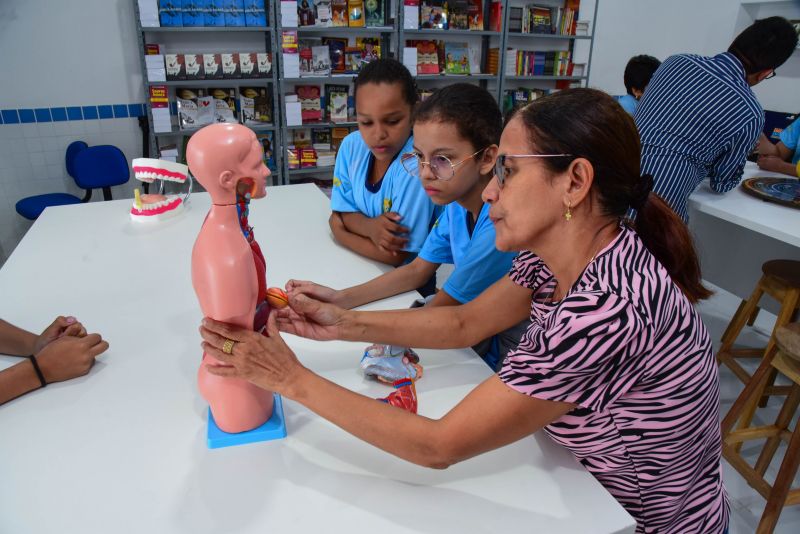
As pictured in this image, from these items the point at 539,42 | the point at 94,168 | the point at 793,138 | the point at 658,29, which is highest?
the point at 658,29

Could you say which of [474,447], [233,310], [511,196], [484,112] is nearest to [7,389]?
[233,310]

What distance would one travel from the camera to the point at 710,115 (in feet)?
7.41

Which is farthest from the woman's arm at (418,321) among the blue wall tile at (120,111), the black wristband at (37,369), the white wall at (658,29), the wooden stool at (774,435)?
the white wall at (658,29)

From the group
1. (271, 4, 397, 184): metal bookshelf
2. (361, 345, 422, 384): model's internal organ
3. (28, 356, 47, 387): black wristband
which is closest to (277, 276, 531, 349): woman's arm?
(361, 345, 422, 384): model's internal organ

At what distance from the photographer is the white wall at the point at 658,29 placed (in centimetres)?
502

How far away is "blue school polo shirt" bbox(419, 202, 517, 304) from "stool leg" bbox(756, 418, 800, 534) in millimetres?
1150

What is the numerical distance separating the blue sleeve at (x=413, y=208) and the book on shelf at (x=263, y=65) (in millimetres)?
2698

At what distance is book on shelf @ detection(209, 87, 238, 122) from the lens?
416cm

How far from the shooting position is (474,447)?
2.83 ft

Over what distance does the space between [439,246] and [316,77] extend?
10.0 ft

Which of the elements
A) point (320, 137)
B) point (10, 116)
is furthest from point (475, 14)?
point (10, 116)

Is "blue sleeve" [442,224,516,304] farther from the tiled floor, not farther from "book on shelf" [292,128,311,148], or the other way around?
"book on shelf" [292,128,311,148]

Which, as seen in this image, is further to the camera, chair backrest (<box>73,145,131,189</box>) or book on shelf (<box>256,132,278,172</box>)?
book on shelf (<box>256,132,278,172</box>)

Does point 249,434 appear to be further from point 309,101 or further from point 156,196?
point 309,101
